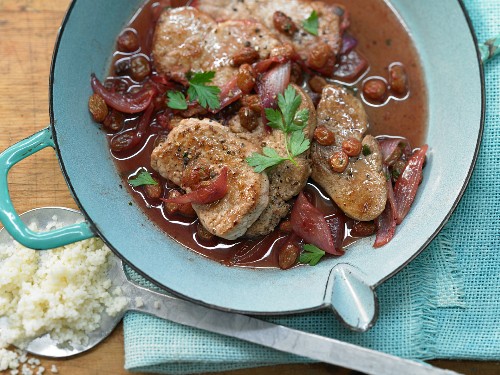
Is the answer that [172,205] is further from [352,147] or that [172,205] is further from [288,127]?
[352,147]

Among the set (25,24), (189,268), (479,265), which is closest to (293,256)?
(189,268)

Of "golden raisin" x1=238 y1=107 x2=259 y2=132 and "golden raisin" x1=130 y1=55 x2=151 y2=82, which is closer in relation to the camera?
"golden raisin" x1=238 y1=107 x2=259 y2=132

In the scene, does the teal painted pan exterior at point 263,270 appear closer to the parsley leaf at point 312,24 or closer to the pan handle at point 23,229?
the pan handle at point 23,229

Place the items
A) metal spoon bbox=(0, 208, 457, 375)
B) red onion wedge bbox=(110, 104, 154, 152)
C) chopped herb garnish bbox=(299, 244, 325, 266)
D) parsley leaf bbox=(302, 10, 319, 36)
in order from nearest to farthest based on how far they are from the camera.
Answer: metal spoon bbox=(0, 208, 457, 375) → chopped herb garnish bbox=(299, 244, 325, 266) → red onion wedge bbox=(110, 104, 154, 152) → parsley leaf bbox=(302, 10, 319, 36)

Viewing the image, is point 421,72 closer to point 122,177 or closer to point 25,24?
point 122,177


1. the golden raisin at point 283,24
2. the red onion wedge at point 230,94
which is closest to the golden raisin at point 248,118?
the red onion wedge at point 230,94

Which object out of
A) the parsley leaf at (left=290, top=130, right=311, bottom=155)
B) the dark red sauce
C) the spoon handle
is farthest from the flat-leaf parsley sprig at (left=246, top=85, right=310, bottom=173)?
the spoon handle

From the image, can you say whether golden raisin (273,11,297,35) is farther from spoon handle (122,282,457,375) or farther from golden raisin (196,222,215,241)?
spoon handle (122,282,457,375)
